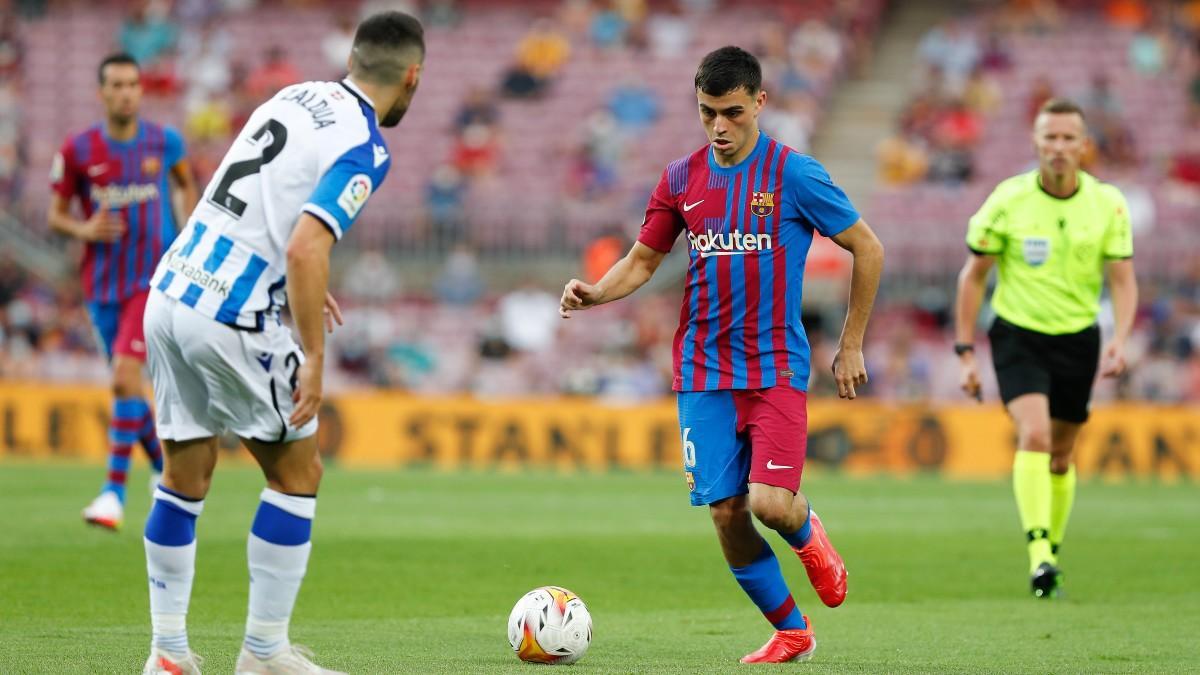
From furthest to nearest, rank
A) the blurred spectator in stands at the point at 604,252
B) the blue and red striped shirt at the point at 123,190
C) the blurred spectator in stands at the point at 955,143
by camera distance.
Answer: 1. the blurred spectator in stands at the point at 955,143
2. the blurred spectator in stands at the point at 604,252
3. the blue and red striped shirt at the point at 123,190

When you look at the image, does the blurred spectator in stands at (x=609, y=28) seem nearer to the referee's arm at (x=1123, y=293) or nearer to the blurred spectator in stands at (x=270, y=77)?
the blurred spectator in stands at (x=270, y=77)

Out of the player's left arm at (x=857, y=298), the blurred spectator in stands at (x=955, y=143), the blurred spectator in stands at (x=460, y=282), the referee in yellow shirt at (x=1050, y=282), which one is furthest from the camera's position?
the blurred spectator in stands at (x=955, y=143)

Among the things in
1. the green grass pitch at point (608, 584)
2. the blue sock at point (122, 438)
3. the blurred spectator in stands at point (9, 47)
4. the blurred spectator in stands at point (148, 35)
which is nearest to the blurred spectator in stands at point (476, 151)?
the blurred spectator in stands at point (148, 35)

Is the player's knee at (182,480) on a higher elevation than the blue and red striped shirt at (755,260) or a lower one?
lower

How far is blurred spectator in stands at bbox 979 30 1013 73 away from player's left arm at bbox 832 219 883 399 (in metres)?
21.6

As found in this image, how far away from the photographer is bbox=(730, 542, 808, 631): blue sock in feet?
23.7

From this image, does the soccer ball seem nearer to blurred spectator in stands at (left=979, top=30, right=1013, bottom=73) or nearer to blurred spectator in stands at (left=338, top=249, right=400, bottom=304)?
blurred spectator in stands at (left=338, top=249, right=400, bottom=304)

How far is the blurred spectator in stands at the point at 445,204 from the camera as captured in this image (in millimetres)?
24781

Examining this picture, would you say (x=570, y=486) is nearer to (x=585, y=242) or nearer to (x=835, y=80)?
(x=585, y=242)

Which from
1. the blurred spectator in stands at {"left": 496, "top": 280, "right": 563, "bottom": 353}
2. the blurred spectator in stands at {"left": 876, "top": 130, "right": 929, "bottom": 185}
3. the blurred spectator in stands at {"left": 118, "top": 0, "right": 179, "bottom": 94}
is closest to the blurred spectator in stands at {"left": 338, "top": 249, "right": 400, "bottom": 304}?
the blurred spectator in stands at {"left": 496, "top": 280, "right": 563, "bottom": 353}

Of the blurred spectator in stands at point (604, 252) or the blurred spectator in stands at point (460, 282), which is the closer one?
the blurred spectator in stands at point (604, 252)

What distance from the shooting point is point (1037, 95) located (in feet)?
87.4

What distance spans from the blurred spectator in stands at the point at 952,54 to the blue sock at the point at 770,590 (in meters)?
21.3

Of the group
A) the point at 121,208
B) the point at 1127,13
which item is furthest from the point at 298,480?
the point at 1127,13
